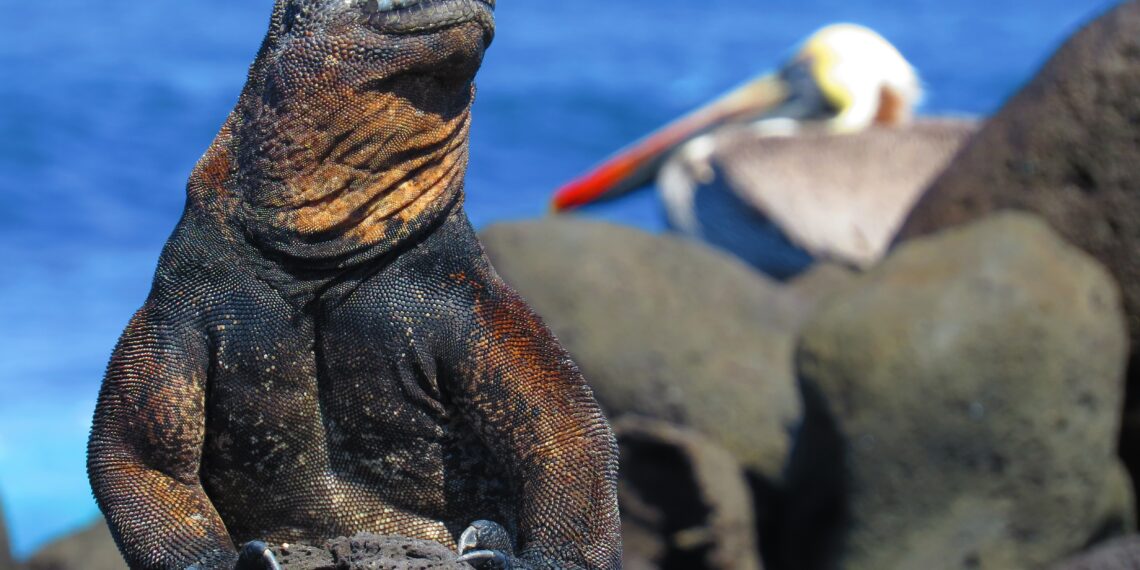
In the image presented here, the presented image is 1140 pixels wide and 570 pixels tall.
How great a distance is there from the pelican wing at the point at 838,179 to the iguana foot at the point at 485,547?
11.9 metres

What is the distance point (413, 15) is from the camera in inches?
129

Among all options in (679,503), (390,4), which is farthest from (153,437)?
(679,503)

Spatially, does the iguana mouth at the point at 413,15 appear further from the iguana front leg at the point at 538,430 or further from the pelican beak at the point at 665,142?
the pelican beak at the point at 665,142

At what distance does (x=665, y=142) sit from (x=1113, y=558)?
14470mm

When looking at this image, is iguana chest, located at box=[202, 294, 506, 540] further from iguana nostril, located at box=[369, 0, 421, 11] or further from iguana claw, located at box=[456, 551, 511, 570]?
iguana nostril, located at box=[369, 0, 421, 11]

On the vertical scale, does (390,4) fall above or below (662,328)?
above

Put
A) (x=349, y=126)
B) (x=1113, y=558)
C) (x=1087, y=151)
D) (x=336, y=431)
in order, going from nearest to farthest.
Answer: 1. (x=349, y=126)
2. (x=336, y=431)
3. (x=1113, y=558)
4. (x=1087, y=151)

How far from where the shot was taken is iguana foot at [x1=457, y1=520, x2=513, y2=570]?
3100mm

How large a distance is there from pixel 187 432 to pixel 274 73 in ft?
2.55

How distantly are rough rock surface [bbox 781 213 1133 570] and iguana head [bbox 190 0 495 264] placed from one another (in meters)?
5.38

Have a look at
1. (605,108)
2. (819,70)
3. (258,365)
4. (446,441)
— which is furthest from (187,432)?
(605,108)

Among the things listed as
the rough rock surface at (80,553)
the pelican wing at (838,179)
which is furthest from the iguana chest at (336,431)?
the pelican wing at (838,179)

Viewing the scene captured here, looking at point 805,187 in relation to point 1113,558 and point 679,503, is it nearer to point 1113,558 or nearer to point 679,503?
point 679,503

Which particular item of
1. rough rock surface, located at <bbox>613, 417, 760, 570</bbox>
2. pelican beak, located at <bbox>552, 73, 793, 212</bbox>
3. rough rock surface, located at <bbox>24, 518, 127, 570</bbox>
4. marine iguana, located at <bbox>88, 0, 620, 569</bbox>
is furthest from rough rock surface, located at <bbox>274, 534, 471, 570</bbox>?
pelican beak, located at <bbox>552, 73, 793, 212</bbox>
